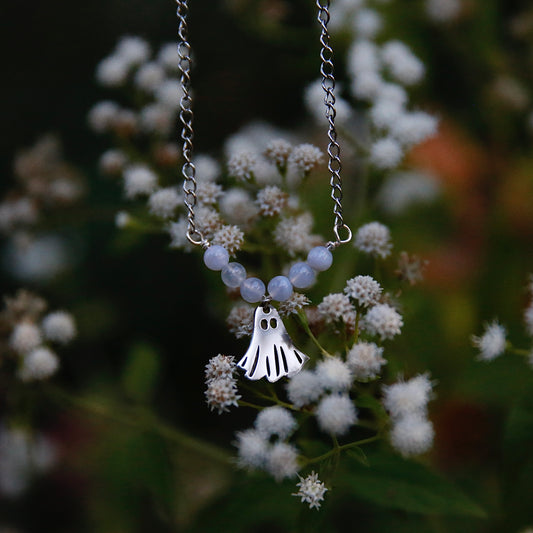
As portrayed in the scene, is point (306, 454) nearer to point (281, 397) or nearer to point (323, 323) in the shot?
point (281, 397)

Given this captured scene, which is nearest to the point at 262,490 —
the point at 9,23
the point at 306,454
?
the point at 306,454

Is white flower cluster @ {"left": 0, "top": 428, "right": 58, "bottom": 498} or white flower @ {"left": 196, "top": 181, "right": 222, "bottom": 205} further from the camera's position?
white flower cluster @ {"left": 0, "top": 428, "right": 58, "bottom": 498}

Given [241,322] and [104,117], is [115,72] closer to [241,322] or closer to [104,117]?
[104,117]

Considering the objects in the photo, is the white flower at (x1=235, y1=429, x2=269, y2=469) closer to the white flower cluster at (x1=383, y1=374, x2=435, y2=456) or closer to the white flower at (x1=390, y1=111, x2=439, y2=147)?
the white flower cluster at (x1=383, y1=374, x2=435, y2=456)

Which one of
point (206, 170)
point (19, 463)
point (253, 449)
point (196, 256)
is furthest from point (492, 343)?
point (19, 463)

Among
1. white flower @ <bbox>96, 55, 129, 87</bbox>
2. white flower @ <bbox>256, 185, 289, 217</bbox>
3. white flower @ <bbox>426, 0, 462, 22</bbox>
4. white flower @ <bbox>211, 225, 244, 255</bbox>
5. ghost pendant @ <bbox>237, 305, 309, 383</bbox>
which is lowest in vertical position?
ghost pendant @ <bbox>237, 305, 309, 383</bbox>

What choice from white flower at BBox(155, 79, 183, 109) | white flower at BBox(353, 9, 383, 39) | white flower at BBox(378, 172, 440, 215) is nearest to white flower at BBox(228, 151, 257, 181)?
white flower at BBox(155, 79, 183, 109)

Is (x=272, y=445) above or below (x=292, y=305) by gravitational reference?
below
